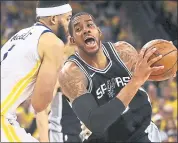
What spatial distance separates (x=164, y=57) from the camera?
3.79m

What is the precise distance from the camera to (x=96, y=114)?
367 centimetres

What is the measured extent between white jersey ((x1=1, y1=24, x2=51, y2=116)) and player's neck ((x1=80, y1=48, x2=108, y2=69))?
36cm

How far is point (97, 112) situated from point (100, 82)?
0.38m

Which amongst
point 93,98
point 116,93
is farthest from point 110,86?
point 93,98

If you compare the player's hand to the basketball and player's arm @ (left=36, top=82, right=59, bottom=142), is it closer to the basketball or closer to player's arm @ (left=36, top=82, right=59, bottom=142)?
the basketball

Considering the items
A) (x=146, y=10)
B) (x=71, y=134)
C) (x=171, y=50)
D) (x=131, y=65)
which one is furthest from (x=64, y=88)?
(x=146, y=10)

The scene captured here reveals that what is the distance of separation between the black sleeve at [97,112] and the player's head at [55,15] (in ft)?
3.14

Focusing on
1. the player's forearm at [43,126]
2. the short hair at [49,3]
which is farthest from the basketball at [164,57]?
the player's forearm at [43,126]

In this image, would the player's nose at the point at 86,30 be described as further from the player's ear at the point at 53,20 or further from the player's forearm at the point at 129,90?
the player's forearm at the point at 129,90

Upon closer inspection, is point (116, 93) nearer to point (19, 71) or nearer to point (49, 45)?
point (49, 45)

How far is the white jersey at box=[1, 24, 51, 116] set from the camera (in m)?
4.20

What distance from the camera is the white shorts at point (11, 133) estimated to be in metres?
4.18

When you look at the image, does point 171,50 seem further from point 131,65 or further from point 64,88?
point 64,88

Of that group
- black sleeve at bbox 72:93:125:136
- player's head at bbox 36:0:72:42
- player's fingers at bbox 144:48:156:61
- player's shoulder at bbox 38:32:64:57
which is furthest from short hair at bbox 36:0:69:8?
player's fingers at bbox 144:48:156:61
